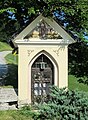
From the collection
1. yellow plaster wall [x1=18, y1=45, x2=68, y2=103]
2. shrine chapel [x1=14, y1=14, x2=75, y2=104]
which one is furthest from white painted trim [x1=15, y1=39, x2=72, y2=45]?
yellow plaster wall [x1=18, y1=45, x2=68, y2=103]

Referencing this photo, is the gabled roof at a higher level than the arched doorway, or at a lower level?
higher

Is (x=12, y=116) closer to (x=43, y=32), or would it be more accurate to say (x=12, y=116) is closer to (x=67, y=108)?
(x=67, y=108)

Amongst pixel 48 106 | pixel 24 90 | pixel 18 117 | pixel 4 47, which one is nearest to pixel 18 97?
pixel 24 90

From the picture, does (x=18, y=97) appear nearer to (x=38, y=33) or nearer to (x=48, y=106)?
(x=38, y=33)

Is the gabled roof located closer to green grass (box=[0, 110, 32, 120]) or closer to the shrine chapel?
the shrine chapel

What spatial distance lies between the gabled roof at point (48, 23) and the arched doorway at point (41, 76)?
50.3 inches

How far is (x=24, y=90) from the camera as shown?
46.5ft

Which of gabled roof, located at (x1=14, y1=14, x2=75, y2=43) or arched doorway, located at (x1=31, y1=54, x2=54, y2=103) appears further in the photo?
arched doorway, located at (x1=31, y1=54, x2=54, y2=103)

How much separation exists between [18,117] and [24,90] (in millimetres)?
2890

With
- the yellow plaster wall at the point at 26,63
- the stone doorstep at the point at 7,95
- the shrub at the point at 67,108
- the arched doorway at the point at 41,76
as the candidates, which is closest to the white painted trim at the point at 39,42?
the yellow plaster wall at the point at 26,63

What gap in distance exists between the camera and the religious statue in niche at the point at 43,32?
14.2 metres

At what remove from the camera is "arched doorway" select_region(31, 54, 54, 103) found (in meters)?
14.6

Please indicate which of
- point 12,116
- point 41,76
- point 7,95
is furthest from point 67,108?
point 41,76

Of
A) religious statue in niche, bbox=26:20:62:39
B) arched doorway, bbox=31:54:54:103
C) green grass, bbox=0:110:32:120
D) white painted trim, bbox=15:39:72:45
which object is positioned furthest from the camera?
arched doorway, bbox=31:54:54:103
